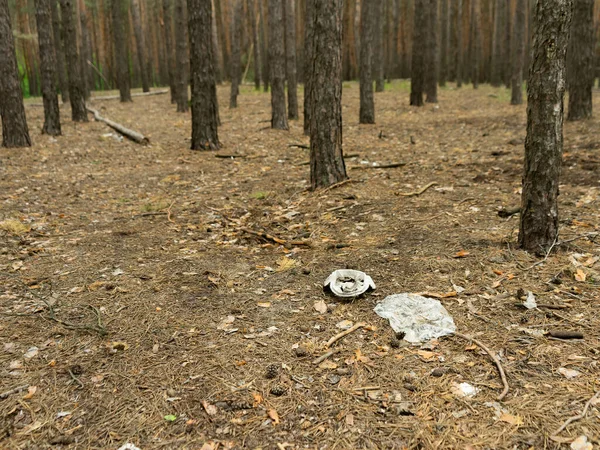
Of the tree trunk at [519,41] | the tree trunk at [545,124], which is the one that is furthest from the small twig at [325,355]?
the tree trunk at [519,41]

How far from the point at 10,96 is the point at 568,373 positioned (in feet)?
33.1

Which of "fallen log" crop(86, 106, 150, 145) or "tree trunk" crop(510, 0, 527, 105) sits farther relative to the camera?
"tree trunk" crop(510, 0, 527, 105)

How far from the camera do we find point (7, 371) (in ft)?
9.25

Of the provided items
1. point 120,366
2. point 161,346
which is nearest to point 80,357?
point 120,366

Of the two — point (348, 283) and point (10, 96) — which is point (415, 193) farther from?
point (10, 96)

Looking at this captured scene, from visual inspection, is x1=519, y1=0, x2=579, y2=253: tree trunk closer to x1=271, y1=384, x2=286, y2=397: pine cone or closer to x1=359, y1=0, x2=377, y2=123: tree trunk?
x1=271, y1=384, x2=286, y2=397: pine cone

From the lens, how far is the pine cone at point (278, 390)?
102 inches

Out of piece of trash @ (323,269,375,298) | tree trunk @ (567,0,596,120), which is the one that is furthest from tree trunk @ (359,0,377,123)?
piece of trash @ (323,269,375,298)

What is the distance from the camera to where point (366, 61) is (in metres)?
11.2

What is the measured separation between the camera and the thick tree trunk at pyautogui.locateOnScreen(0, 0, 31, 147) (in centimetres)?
884

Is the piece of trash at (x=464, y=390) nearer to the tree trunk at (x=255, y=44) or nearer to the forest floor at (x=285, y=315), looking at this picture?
the forest floor at (x=285, y=315)

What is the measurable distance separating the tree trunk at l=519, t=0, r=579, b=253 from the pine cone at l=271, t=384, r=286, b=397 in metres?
2.37

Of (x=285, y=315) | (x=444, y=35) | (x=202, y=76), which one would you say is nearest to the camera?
(x=285, y=315)

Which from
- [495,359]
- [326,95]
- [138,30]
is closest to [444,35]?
[138,30]
